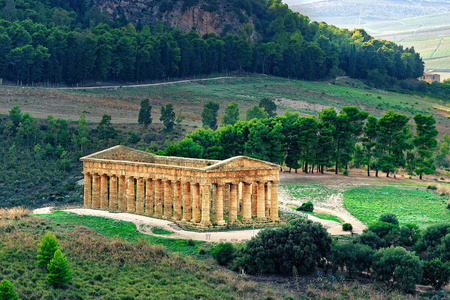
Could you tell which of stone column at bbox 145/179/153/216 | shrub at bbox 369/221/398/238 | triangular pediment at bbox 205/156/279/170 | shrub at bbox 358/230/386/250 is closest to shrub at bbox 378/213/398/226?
shrub at bbox 369/221/398/238

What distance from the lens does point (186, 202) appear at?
70.7 meters

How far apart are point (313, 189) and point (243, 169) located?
25166 millimetres

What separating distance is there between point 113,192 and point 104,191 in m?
1.17

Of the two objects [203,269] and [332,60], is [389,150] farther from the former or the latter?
[332,60]

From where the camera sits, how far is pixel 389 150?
103625mm

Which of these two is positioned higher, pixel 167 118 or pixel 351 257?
pixel 167 118

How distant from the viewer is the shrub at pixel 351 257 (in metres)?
59.6

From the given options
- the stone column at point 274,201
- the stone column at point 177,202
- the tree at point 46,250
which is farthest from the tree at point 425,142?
the tree at point 46,250

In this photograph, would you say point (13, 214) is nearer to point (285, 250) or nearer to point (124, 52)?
point (285, 250)

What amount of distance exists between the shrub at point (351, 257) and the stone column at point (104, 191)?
91.7ft

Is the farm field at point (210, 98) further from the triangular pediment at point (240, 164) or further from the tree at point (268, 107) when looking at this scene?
the triangular pediment at point (240, 164)

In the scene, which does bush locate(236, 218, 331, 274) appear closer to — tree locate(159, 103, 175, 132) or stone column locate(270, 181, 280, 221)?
stone column locate(270, 181, 280, 221)

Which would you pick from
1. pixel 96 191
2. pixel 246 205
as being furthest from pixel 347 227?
pixel 96 191

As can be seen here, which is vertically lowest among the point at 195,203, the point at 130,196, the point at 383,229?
the point at 383,229
